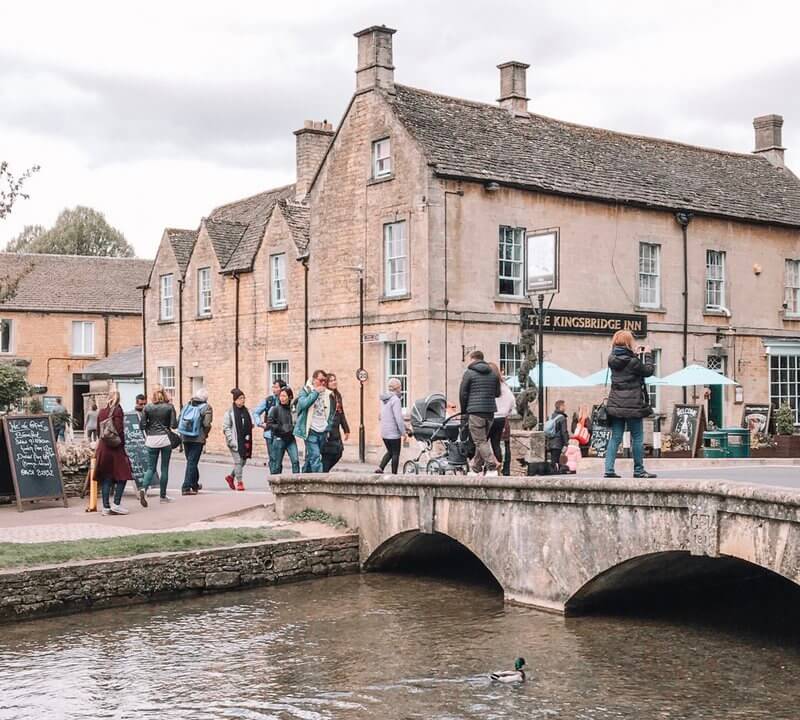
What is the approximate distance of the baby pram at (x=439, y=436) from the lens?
645 inches

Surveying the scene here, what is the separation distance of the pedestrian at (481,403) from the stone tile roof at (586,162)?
37.5 feet

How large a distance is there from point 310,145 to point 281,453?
1538cm

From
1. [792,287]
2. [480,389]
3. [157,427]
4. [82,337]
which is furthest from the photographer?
[82,337]

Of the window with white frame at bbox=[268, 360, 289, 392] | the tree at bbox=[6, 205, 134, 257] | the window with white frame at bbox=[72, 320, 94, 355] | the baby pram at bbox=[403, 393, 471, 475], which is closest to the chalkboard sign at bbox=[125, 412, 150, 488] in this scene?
the baby pram at bbox=[403, 393, 471, 475]

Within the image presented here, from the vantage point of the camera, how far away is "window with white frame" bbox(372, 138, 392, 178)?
2733 centimetres

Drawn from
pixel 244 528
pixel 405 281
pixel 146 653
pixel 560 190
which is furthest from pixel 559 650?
pixel 560 190

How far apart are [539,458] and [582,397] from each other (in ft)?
36.2

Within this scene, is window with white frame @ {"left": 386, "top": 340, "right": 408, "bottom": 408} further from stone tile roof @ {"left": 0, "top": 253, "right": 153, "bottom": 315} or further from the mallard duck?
stone tile roof @ {"left": 0, "top": 253, "right": 153, "bottom": 315}

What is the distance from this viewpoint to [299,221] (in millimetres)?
31531

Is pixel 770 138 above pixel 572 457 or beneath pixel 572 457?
above

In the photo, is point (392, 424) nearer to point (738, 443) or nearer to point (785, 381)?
point (738, 443)

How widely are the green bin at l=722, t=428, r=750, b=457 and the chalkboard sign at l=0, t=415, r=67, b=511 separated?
14.5m

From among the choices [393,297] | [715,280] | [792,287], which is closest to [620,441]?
[393,297]

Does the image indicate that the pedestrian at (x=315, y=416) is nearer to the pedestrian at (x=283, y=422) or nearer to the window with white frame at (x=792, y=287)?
the pedestrian at (x=283, y=422)
